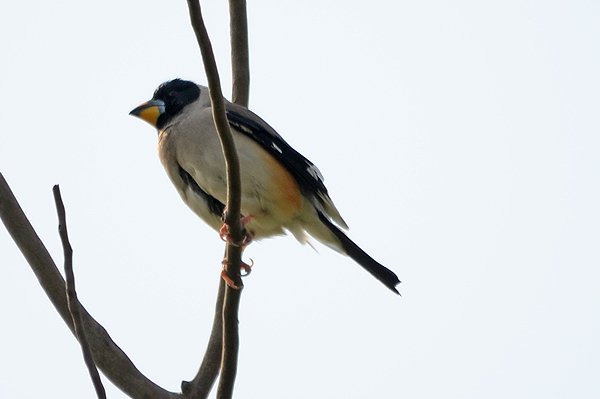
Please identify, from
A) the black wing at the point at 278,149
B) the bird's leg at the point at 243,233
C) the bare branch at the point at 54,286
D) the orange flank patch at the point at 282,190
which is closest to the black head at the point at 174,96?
the black wing at the point at 278,149

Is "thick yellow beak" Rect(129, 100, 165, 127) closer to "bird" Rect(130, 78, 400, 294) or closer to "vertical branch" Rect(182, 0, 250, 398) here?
"bird" Rect(130, 78, 400, 294)

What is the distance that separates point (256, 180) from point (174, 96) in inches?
45.1

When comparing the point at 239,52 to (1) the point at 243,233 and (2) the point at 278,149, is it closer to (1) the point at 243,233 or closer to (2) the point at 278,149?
(2) the point at 278,149

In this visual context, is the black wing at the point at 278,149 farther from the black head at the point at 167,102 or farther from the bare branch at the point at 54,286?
the bare branch at the point at 54,286

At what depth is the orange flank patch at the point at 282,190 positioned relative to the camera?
17.7 feet

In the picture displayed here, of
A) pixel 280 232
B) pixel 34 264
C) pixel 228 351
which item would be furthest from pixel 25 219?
pixel 280 232

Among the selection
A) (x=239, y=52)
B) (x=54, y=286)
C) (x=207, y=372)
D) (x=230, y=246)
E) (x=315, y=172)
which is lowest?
(x=207, y=372)

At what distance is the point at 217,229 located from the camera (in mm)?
5562

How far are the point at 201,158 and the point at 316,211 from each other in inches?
29.9

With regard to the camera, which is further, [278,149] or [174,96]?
[174,96]

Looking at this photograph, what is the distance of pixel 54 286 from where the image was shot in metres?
4.17

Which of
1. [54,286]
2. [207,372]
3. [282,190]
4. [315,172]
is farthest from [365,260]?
[54,286]

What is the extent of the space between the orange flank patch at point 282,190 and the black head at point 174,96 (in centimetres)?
80

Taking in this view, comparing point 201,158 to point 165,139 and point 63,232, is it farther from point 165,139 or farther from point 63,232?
point 63,232
